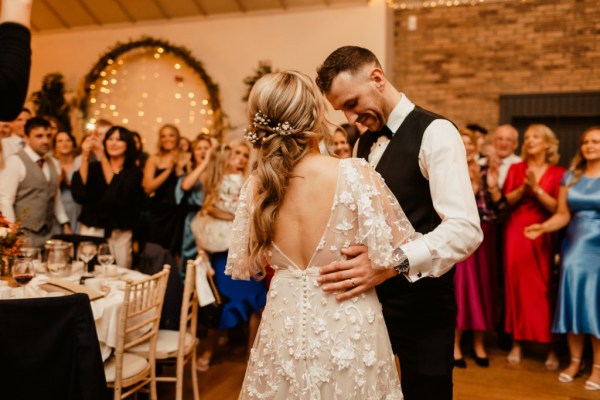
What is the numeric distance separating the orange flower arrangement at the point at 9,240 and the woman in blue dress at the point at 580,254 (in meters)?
3.40

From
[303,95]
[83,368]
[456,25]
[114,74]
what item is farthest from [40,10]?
[303,95]

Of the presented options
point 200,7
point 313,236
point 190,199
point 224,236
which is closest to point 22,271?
point 313,236

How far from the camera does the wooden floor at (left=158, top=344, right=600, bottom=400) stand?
350 centimetres

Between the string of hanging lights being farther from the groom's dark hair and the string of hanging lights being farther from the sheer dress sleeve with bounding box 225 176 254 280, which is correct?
the sheer dress sleeve with bounding box 225 176 254 280

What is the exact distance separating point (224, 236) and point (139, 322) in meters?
1.32

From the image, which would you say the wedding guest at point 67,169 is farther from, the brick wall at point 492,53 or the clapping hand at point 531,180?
the brick wall at point 492,53

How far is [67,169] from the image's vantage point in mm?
4969

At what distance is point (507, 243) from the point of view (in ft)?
14.0

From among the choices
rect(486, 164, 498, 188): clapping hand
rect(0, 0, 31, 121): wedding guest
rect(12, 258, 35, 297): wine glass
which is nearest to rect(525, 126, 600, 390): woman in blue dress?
rect(486, 164, 498, 188): clapping hand

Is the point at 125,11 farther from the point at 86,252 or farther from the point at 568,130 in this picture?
the point at 568,130

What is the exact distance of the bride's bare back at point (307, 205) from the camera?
1.53m

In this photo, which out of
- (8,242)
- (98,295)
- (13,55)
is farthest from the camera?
(8,242)

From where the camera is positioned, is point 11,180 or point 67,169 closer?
point 11,180

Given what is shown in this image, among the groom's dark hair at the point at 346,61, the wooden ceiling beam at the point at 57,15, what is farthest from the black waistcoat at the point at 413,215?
the wooden ceiling beam at the point at 57,15
